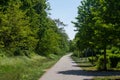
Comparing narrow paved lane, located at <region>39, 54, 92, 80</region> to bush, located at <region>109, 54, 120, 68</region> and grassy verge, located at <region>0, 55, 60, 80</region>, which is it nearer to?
grassy verge, located at <region>0, 55, 60, 80</region>

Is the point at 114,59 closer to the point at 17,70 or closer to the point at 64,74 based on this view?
the point at 64,74

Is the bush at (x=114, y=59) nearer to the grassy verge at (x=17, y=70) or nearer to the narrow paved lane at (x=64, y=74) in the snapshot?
the narrow paved lane at (x=64, y=74)

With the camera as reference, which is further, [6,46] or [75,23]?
[75,23]

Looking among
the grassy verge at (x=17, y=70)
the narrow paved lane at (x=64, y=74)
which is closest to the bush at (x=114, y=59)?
the narrow paved lane at (x=64, y=74)

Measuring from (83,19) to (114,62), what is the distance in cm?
1207

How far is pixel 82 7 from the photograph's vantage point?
50.8m

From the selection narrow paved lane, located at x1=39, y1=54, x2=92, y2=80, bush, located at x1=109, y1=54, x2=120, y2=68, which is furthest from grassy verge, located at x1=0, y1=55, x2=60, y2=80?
bush, located at x1=109, y1=54, x2=120, y2=68

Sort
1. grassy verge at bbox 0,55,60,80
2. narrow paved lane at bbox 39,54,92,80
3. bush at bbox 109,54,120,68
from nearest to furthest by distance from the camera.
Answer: grassy verge at bbox 0,55,60,80
narrow paved lane at bbox 39,54,92,80
bush at bbox 109,54,120,68

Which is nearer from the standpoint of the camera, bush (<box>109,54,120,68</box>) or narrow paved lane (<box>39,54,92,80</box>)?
narrow paved lane (<box>39,54,92,80</box>)

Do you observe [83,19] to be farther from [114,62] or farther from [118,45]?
[118,45]

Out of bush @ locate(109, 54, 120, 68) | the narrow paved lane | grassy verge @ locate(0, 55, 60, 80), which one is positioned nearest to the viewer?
grassy verge @ locate(0, 55, 60, 80)

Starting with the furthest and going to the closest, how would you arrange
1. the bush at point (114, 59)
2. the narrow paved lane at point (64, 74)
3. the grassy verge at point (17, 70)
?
the bush at point (114, 59) < the narrow paved lane at point (64, 74) < the grassy verge at point (17, 70)

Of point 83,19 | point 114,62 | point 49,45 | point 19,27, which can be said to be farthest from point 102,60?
point 49,45

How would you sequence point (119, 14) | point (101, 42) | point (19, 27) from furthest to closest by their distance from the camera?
point (19, 27) < point (101, 42) < point (119, 14)
